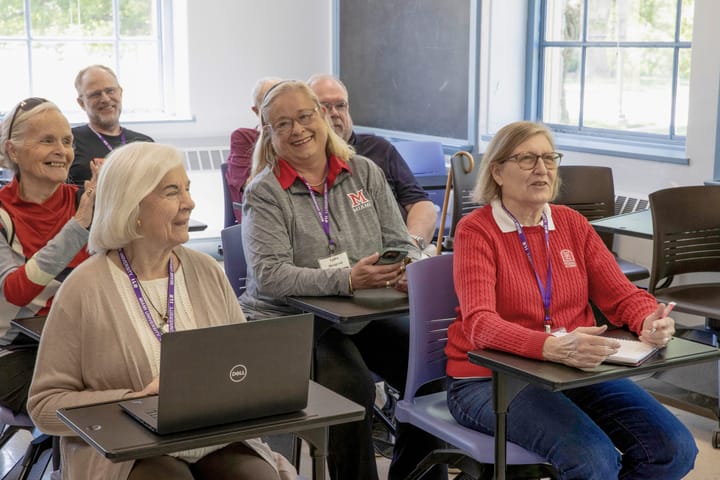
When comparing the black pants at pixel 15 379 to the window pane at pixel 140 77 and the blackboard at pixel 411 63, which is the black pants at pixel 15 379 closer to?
the blackboard at pixel 411 63

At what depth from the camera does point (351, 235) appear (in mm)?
3197

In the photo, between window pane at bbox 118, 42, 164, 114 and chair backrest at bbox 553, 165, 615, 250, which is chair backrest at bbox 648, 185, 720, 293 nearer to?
chair backrest at bbox 553, 165, 615, 250

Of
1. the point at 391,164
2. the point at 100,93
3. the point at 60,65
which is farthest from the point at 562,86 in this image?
the point at 60,65

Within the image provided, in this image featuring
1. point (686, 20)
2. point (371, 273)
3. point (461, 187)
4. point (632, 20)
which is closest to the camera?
point (371, 273)

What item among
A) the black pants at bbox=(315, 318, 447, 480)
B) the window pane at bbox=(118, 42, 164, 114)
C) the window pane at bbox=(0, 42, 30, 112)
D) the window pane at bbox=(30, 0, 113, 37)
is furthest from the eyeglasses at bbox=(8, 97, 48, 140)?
the window pane at bbox=(118, 42, 164, 114)

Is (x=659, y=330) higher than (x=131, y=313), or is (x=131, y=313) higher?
(x=131, y=313)

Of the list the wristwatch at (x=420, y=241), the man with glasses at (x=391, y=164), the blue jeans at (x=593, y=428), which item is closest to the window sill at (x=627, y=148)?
the man with glasses at (x=391, y=164)

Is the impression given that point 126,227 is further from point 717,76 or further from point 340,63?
point 340,63

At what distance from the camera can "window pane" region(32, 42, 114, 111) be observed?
266 inches

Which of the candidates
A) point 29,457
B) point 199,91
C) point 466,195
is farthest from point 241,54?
point 29,457

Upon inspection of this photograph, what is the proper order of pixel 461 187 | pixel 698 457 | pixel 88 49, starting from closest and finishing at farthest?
pixel 698 457
pixel 461 187
pixel 88 49

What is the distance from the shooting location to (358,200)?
10.7ft

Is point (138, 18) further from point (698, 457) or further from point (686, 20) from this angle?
point (698, 457)

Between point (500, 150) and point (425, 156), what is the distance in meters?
2.92
